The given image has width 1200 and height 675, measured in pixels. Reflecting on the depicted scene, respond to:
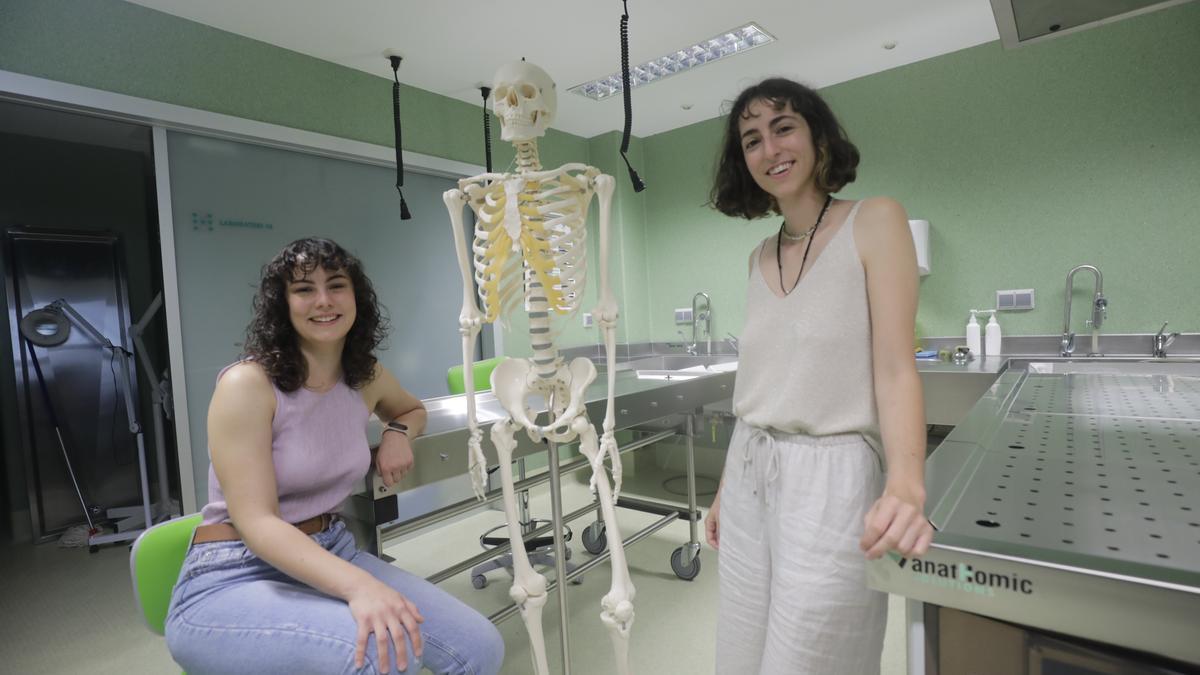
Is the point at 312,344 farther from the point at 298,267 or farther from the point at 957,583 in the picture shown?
the point at 957,583

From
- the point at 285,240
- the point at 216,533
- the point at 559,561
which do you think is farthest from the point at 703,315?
the point at 216,533

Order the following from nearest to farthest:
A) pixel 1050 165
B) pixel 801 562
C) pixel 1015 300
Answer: pixel 801 562 → pixel 1050 165 → pixel 1015 300

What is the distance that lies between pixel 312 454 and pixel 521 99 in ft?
3.13

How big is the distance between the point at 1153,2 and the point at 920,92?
2.36 m

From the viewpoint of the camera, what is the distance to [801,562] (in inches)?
37.2

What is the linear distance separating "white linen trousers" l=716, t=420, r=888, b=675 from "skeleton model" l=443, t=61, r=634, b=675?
425 millimetres

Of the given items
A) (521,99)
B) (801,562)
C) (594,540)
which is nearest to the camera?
(801,562)

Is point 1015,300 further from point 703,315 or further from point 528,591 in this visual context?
point 528,591

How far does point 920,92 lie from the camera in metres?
3.45

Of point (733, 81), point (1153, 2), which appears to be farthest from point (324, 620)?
point (733, 81)

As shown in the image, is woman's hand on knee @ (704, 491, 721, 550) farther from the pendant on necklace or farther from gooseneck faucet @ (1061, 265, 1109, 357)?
gooseneck faucet @ (1061, 265, 1109, 357)

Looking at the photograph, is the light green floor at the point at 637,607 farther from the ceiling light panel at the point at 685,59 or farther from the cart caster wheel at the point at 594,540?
the ceiling light panel at the point at 685,59

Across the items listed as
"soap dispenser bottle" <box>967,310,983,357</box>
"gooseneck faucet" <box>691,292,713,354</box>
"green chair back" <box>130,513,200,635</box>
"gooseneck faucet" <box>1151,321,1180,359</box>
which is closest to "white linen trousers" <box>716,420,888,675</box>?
"green chair back" <box>130,513,200,635</box>

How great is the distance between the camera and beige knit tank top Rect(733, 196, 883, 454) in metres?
0.97
